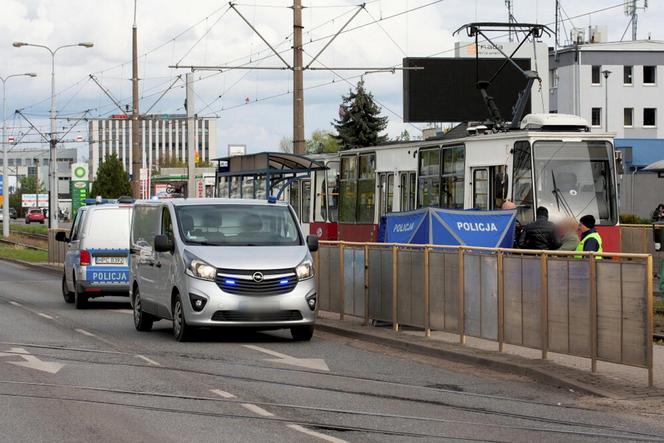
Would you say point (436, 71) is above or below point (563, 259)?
above

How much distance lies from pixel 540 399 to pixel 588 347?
1551 mm

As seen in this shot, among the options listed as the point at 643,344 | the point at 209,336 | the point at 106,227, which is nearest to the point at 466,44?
the point at 106,227

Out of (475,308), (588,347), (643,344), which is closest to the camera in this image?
(643,344)

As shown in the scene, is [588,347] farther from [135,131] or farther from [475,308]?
[135,131]

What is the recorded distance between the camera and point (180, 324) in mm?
17250

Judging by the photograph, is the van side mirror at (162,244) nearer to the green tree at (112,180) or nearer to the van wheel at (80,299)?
the van wheel at (80,299)

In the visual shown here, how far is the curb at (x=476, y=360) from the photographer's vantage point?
39.9 feet

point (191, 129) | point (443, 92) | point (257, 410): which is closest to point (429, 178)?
point (257, 410)

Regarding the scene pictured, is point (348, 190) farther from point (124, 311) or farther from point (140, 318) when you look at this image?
point (140, 318)

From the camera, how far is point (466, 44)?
261 ft

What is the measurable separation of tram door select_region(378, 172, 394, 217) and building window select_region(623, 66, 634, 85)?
6797 centimetres

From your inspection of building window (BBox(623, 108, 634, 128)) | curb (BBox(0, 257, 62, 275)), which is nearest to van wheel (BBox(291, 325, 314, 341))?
curb (BBox(0, 257, 62, 275))

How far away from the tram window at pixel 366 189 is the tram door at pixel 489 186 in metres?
5.17

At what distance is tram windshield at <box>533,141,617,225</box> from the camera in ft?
79.6
